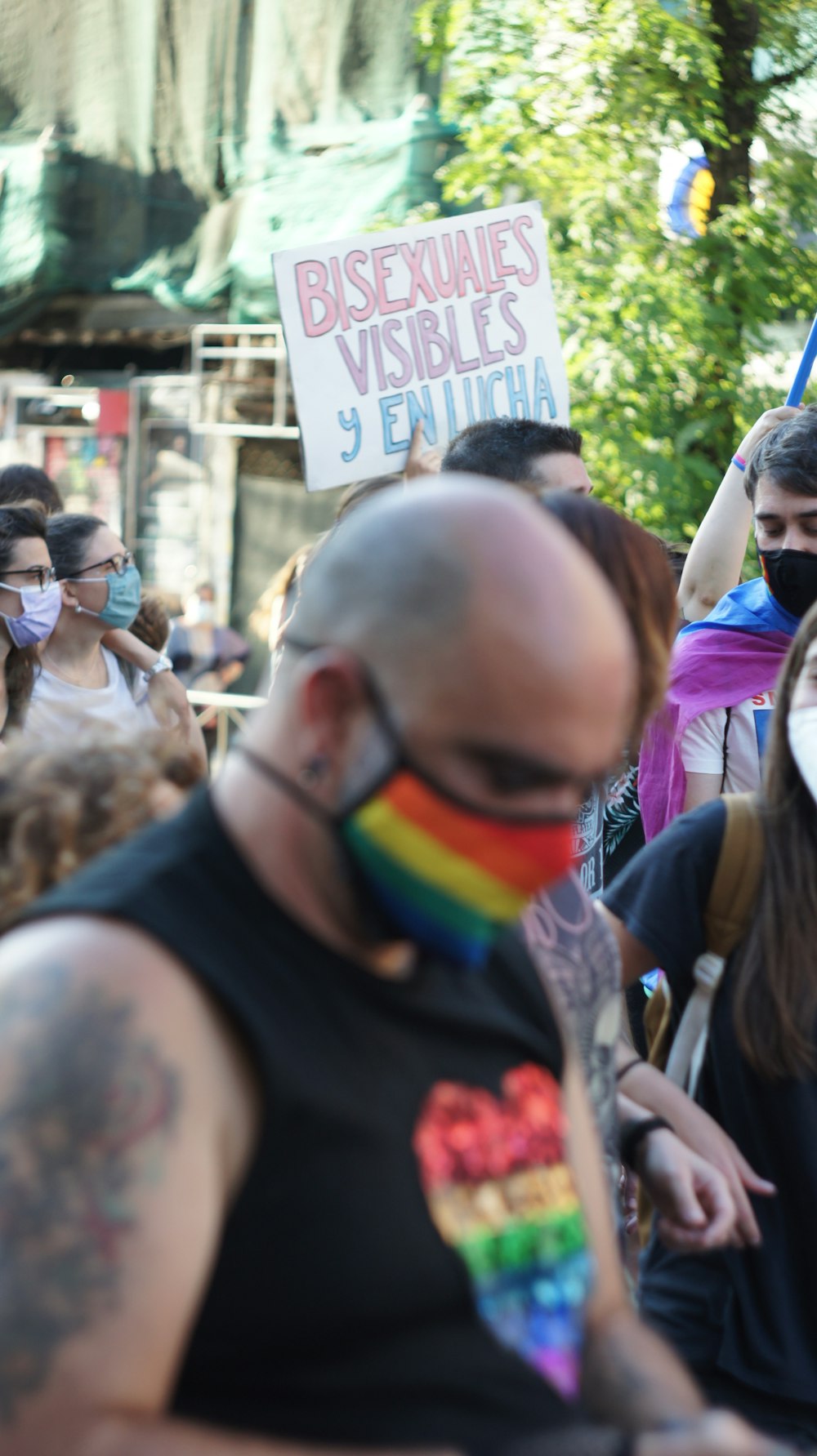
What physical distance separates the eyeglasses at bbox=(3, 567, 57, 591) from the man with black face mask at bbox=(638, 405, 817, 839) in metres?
2.33

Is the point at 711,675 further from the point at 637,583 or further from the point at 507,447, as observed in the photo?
the point at 637,583

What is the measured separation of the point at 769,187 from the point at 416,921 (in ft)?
22.3

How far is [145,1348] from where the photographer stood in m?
1.20

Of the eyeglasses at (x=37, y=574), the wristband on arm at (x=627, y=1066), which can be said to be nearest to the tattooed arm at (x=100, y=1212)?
the wristband on arm at (x=627, y=1066)

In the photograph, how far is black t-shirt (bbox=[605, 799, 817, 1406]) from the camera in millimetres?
2352

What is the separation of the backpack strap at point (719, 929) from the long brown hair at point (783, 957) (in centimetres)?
2

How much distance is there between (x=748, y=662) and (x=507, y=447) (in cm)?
80

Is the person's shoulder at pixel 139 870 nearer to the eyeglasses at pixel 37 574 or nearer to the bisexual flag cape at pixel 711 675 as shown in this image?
the bisexual flag cape at pixel 711 675

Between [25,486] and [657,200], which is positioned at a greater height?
[657,200]

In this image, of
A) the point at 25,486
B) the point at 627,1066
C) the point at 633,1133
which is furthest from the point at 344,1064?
the point at 25,486

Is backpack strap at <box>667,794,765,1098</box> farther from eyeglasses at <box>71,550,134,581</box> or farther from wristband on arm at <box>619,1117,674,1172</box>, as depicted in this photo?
eyeglasses at <box>71,550,134,581</box>

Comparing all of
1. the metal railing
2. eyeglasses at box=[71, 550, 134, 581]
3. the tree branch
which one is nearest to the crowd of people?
eyeglasses at box=[71, 550, 134, 581]

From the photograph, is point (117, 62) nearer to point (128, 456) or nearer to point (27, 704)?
point (128, 456)

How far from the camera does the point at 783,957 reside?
2383 mm
